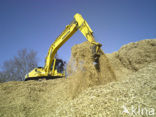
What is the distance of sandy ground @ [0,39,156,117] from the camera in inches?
95.6

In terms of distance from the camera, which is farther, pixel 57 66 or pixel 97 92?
pixel 57 66

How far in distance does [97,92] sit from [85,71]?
1135mm

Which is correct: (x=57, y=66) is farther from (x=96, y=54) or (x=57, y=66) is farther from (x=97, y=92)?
(x=97, y=92)

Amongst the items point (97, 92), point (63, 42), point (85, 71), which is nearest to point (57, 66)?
point (63, 42)

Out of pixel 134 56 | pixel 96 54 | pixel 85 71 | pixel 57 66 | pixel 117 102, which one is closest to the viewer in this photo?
pixel 117 102

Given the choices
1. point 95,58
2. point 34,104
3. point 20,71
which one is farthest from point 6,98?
point 20,71

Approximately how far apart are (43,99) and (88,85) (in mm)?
2131

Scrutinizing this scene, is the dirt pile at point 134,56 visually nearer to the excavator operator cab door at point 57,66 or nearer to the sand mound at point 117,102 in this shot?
the sand mound at point 117,102

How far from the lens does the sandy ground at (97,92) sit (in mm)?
2428

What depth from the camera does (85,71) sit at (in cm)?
412

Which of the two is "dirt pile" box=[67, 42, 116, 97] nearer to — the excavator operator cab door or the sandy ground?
the sandy ground

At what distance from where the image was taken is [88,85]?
12.9ft

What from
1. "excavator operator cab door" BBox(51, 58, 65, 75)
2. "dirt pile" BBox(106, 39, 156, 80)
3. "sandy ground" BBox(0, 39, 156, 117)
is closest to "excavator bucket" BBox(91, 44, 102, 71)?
"sandy ground" BBox(0, 39, 156, 117)

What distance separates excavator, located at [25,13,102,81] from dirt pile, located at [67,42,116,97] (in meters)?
0.28
